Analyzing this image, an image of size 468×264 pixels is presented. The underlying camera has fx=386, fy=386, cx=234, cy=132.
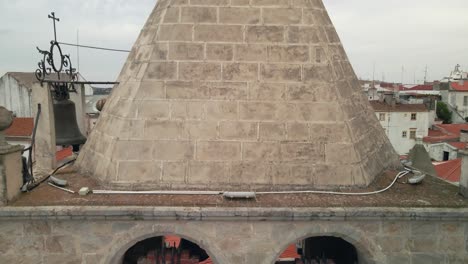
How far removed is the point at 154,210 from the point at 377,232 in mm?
3324

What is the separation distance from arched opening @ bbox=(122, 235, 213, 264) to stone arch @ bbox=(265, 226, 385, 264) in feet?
8.36

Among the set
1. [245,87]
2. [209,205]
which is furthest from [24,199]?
[245,87]

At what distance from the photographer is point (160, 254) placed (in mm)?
7621

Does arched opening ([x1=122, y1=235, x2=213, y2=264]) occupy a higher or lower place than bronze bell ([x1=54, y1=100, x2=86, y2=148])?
lower

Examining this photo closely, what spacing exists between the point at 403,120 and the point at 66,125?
126ft

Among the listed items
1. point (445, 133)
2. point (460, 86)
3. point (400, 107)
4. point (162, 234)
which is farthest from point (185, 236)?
point (460, 86)

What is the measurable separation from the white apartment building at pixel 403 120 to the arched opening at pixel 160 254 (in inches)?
1377

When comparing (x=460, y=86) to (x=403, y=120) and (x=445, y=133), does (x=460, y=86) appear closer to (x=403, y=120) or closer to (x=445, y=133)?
(x=445, y=133)

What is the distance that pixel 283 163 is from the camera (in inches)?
246

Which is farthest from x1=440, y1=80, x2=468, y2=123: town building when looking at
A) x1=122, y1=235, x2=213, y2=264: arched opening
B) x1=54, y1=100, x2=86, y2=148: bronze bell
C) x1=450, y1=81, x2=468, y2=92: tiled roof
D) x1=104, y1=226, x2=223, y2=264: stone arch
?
x1=104, y1=226, x2=223, y2=264: stone arch

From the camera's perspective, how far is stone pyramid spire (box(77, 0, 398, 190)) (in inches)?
245

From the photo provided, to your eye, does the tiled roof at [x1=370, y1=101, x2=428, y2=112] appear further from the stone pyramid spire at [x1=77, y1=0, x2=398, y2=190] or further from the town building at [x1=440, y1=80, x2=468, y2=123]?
the stone pyramid spire at [x1=77, y1=0, x2=398, y2=190]

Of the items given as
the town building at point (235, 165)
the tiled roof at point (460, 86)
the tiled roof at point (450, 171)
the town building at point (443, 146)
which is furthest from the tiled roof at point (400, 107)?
the town building at point (235, 165)

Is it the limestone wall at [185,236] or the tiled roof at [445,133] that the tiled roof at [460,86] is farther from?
the limestone wall at [185,236]
